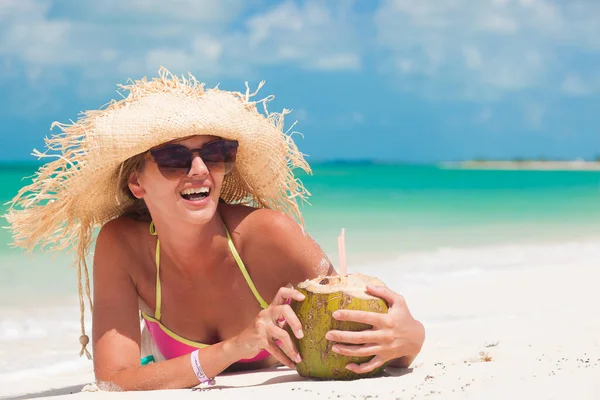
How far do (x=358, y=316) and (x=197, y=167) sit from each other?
3.12 ft

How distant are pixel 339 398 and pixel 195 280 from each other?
1.20 m

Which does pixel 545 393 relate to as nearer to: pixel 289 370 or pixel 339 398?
pixel 339 398

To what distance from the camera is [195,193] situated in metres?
3.25

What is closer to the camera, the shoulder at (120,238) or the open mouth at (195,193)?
the open mouth at (195,193)

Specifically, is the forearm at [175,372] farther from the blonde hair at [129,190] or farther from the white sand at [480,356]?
the blonde hair at [129,190]

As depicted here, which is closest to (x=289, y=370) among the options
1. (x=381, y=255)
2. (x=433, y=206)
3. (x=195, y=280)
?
(x=195, y=280)

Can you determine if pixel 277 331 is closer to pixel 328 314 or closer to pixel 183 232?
pixel 328 314

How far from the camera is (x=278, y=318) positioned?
2.82m

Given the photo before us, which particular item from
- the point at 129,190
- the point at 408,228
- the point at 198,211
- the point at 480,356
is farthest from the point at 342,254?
the point at 408,228

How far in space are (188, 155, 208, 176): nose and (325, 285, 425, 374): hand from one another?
872mm

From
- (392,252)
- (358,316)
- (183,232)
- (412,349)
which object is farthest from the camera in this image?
(392,252)

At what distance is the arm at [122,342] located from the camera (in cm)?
308

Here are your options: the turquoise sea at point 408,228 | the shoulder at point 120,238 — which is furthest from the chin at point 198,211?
the turquoise sea at point 408,228

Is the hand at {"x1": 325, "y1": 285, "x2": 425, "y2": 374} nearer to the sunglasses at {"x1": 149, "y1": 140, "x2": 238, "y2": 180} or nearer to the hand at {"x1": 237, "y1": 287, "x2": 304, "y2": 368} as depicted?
the hand at {"x1": 237, "y1": 287, "x2": 304, "y2": 368}
